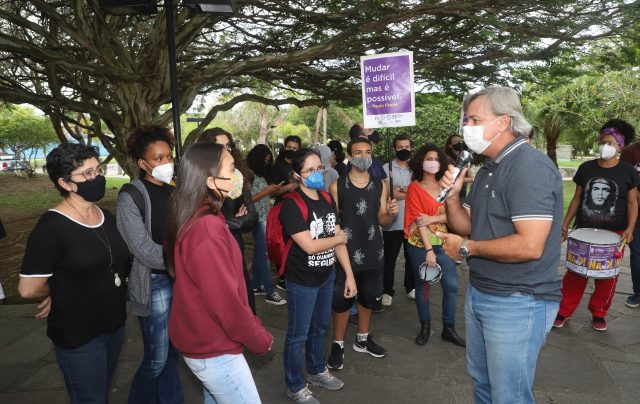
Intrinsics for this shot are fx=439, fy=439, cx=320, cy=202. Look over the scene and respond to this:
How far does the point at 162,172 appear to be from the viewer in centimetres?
282

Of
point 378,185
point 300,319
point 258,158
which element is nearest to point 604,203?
point 378,185

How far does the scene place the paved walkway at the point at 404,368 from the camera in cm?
345

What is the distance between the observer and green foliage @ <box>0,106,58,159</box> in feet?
94.0

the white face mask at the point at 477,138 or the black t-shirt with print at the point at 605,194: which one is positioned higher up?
the white face mask at the point at 477,138

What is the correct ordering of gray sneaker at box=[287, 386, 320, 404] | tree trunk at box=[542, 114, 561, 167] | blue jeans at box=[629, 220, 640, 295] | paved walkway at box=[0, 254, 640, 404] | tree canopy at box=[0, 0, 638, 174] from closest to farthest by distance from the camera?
gray sneaker at box=[287, 386, 320, 404] → paved walkway at box=[0, 254, 640, 404] → blue jeans at box=[629, 220, 640, 295] → tree canopy at box=[0, 0, 638, 174] → tree trunk at box=[542, 114, 561, 167]

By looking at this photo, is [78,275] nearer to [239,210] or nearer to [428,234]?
[239,210]

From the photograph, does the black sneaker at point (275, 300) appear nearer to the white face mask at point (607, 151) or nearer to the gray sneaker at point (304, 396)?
the gray sneaker at point (304, 396)

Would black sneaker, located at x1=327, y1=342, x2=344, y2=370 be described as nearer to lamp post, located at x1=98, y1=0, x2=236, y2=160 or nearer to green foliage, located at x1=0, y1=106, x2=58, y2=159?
lamp post, located at x1=98, y1=0, x2=236, y2=160

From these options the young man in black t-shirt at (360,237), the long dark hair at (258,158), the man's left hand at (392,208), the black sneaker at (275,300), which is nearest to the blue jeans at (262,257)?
the black sneaker at (275,300)

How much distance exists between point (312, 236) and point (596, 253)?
2899 millimetres

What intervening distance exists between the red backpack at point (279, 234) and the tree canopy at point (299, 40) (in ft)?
11.6

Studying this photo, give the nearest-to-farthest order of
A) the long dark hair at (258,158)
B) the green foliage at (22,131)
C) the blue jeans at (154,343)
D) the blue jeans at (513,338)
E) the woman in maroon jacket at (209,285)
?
the woman in maroon jacket at (209,285), the blue jeans at (513,338), the blue jeans at (154,343), the long dark hair at (258,158), the green foliage at (22,131)

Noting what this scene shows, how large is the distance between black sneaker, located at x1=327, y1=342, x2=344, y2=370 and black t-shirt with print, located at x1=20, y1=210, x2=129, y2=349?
1.99 m

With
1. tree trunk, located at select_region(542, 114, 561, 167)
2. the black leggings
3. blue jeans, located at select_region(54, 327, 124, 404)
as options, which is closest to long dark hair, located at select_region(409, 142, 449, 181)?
the black leggings
